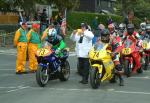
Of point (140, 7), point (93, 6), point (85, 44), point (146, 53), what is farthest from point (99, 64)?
point (93, 6)

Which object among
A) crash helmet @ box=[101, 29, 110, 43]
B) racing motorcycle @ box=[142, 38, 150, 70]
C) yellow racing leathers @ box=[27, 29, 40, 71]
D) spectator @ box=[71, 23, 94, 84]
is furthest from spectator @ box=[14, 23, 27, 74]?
crash helmet @ box=[101, 29, 110, 43]

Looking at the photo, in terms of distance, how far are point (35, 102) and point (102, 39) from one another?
3.52m

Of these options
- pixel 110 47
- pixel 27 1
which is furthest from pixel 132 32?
pixel 27 1

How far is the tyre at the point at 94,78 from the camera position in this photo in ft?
46.6

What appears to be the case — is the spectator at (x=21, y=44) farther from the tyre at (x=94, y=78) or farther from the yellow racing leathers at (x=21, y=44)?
the tyre at (x=94, y=78)

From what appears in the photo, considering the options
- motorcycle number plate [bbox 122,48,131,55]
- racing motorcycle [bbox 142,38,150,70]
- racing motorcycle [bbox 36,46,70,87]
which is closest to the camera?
racing motorcycle [bbox 36,46,70,87]

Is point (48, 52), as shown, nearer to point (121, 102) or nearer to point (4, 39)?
point (121, 102)

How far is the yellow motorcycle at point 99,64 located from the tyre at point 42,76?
1361 millimetres

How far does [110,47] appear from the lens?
49.7 ft

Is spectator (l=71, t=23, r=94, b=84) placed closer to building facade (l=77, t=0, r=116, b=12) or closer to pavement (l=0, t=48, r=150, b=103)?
pavement (l=0, t=48, r=150, b=103)

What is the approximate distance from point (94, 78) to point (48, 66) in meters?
1.63

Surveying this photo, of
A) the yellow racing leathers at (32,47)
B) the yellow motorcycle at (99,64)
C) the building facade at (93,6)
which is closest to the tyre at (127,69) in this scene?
the yellow motorcycle at (99,64)

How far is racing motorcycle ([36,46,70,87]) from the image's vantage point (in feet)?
48.8

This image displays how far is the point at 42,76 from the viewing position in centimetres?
1487
